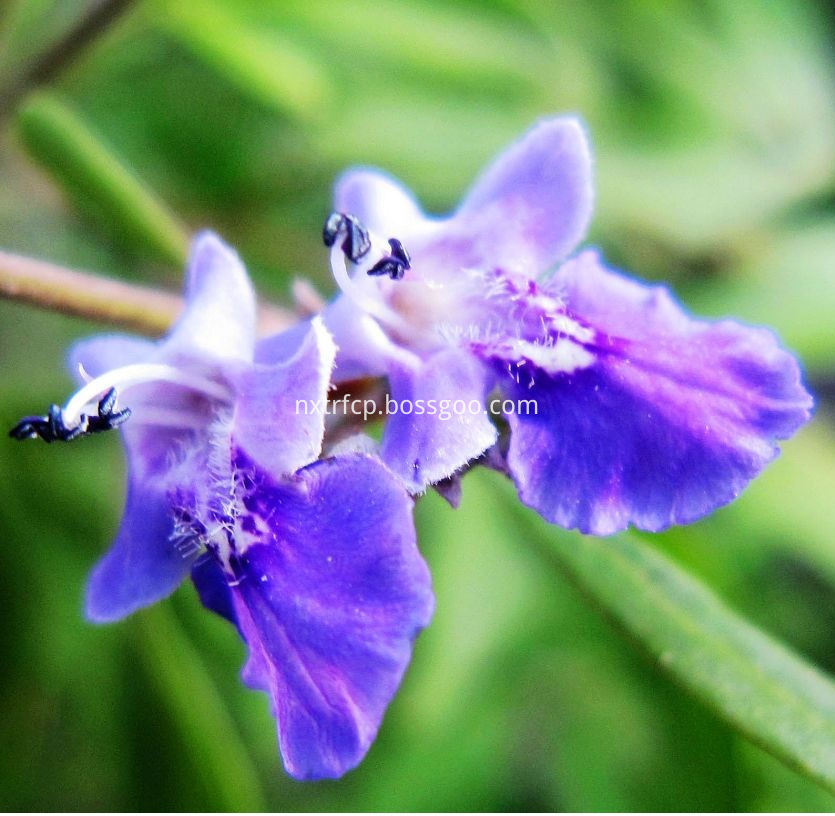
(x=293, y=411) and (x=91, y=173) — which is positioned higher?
(x=293, y=411)

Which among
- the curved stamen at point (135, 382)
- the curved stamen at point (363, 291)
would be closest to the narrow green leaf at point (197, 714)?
the curved stamen at point (135, 382)

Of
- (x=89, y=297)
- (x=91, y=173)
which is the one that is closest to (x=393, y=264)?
(x=89, y=297)

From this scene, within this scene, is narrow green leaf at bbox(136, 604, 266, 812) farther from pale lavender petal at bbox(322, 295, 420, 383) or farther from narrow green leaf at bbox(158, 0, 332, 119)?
narrow green leaf at bbox(158, 0, 332, 119)

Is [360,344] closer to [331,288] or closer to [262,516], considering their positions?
[262,516]

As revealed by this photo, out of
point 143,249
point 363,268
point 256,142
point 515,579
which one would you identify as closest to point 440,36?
point 256,142

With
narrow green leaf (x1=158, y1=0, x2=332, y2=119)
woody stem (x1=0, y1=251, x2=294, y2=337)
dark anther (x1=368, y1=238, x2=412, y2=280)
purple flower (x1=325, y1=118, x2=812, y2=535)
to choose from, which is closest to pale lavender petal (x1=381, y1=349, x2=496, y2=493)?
purple flower (x1=325, y1=118, x2=812, y2=535)

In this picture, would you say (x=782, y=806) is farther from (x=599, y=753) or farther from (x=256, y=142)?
(x=256, y=142)

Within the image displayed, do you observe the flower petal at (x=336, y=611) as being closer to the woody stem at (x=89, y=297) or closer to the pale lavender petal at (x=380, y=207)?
the pale lavender petal at (x=380, y=207)
